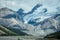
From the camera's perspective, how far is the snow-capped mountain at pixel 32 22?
7777mm

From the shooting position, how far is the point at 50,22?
7.89 meters

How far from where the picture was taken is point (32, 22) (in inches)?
309

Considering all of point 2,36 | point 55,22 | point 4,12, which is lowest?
point 2,36

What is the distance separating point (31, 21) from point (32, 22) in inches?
2.9

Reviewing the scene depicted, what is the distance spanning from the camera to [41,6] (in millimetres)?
7996

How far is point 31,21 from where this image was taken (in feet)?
25.9

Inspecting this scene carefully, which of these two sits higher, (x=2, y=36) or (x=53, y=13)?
(x=53, y=13)

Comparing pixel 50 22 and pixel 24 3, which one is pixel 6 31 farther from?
pixel 50 22

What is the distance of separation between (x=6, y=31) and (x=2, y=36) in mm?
279

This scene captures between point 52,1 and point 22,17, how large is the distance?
4.93ft

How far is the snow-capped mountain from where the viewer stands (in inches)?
306

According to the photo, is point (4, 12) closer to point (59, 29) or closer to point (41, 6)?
point (41, 6)

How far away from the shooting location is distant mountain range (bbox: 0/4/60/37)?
7.78 m

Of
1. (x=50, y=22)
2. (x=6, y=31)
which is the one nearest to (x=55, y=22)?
(x=50, y=22)
